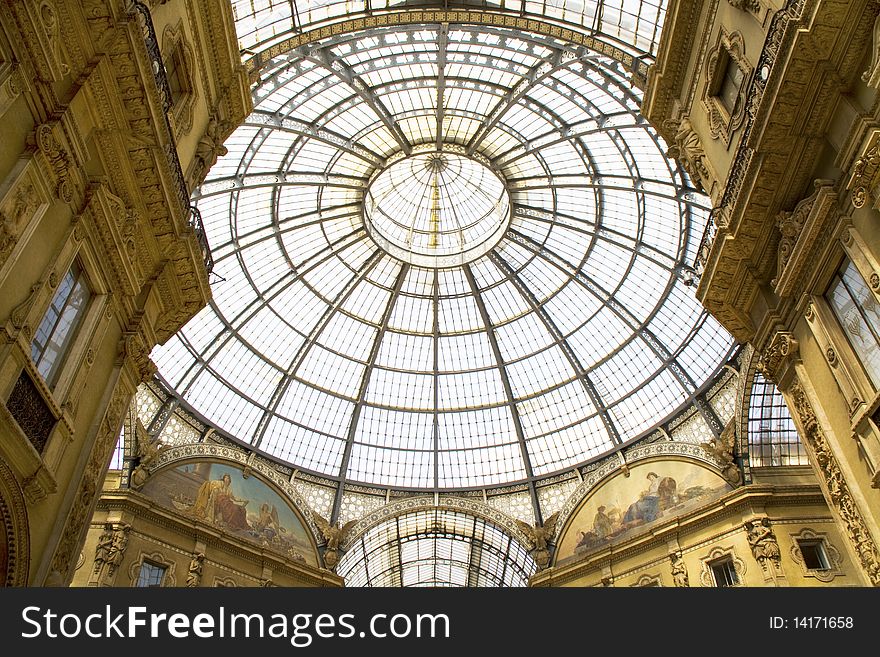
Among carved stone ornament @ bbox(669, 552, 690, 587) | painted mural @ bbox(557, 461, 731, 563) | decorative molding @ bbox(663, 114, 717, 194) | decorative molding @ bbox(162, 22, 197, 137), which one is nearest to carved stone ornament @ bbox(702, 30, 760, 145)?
decorative molding @ bbox(663, 114, 717, 194)

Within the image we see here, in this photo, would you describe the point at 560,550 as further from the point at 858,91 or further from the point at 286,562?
the point at 858,91

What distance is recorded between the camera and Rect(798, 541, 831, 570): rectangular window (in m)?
22.8

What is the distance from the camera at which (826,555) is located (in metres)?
22.8

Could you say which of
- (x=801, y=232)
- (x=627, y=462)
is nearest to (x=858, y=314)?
(x=801, y=232)

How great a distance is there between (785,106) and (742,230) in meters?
2.84

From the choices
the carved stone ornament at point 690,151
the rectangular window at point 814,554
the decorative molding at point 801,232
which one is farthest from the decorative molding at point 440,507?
the decorative molding at point 801,232

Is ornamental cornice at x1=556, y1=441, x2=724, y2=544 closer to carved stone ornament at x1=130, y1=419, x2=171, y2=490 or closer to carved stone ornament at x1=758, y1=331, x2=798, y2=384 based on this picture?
carved stone ornament at x1=758, y1=331, x2=798, y2=384

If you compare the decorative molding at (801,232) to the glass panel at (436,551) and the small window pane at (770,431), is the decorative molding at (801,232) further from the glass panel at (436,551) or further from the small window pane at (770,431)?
the glass panel at (436,551)

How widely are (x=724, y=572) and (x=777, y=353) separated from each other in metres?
13.4

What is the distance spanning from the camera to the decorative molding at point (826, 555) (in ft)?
72.6

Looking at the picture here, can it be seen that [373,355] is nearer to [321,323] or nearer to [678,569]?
[321,323]

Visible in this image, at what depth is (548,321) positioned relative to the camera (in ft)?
112

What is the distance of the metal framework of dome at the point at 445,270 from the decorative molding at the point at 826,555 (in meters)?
7.46

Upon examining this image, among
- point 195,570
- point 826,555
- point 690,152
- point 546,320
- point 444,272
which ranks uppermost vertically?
point 444,272
